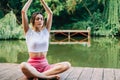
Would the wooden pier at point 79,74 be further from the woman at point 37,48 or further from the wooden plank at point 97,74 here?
the woman at point 37,48

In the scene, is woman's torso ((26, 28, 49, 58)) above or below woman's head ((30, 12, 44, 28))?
below

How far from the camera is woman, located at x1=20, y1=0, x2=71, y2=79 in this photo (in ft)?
11.4

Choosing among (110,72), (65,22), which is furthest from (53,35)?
(110,72)

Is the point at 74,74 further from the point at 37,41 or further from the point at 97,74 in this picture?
the point at 37,41

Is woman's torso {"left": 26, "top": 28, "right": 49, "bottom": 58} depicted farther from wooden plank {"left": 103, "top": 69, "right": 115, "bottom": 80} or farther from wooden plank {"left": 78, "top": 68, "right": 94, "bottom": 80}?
wooden plank {"left": 103, "top": 69, "right": 115, "bottom": 80}

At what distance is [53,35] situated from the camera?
18.1 m

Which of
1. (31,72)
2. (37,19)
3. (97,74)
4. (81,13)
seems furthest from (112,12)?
(31,72)

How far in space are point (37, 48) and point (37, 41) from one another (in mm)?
80

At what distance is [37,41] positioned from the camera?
3486mm

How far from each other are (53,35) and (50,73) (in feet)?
47.8

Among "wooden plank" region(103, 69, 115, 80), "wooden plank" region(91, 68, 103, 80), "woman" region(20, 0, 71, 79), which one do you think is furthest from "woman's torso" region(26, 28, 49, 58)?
"wooden plank" region(103, 69, 115, 80)

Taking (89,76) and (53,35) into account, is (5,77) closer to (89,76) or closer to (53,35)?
(89,76)

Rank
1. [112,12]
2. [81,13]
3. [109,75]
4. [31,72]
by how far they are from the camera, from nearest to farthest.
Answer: [31,72], [109,75], [112,12], [81,13]

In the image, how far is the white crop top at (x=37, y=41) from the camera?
3.49 metres
